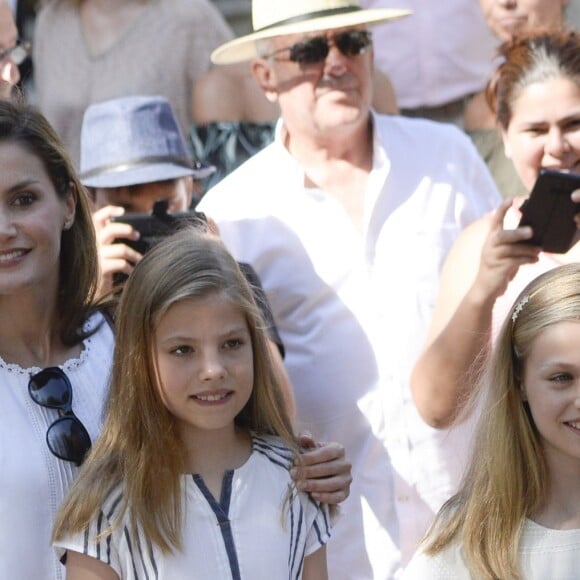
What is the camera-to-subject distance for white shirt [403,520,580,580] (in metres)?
2.80

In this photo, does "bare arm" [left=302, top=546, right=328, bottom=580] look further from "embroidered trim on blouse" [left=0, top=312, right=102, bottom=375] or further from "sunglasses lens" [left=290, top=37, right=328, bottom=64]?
"sunglasses lens" [left=290, top=37, right=328, bottom=64]

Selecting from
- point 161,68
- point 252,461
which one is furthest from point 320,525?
point 161,68

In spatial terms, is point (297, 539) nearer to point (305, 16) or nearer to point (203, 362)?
point (203, 362)

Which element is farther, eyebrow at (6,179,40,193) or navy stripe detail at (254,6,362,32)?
navy stripe detail at (254,6,362,32)

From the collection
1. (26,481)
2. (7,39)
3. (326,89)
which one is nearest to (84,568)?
(26,481)

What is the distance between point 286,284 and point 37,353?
3.40 ft

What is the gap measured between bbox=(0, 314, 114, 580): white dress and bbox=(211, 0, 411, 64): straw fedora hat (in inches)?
59.8

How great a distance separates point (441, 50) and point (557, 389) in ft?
8.54

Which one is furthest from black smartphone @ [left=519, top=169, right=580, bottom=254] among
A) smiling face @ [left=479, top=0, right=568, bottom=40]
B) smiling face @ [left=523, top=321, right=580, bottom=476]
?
smiling face @ [left=479, top=0, right=568, bottom=40]

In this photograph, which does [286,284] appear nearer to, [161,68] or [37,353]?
[37,353]

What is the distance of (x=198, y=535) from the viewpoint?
9.41 feet

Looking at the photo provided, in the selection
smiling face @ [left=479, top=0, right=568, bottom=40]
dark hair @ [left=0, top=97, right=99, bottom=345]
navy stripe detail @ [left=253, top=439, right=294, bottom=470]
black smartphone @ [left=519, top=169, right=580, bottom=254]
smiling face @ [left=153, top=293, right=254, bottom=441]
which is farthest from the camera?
smiling face @ [left=479, top=0, right=568, bottom=40]

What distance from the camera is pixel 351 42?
4105mm

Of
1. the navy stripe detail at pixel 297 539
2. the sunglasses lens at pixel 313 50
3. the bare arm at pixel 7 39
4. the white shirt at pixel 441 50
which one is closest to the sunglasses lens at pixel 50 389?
the navy stripe detail at pixel 297 539
